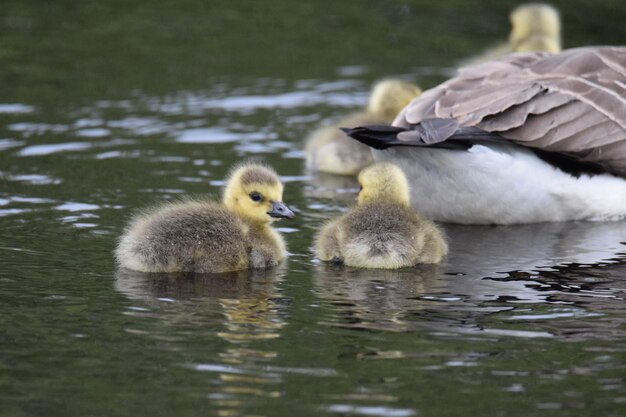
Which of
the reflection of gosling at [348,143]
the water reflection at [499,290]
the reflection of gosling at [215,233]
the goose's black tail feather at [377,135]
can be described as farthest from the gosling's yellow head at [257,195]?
the reflection of gosling at [348,143]

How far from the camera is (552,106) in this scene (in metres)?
7.97

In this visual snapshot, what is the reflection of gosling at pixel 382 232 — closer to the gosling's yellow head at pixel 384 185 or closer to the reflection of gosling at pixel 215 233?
the gosling's yellow head at pixel 384 185

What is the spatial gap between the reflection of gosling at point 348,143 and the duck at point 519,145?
5.01 ft

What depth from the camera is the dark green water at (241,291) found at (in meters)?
5.00

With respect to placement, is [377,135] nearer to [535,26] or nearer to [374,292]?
[374,292]

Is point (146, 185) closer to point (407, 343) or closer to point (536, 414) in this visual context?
point (407, 343)

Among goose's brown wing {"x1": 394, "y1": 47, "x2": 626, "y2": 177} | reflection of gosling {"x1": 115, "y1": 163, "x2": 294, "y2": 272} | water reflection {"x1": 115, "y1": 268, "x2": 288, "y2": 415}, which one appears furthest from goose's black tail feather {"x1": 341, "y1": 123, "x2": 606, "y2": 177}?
water reflection {"x1": 115, "y1": 268, "x2": 288, "y2": 415}

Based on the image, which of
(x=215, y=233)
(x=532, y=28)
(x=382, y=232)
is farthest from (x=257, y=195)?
(x=532, y=28)

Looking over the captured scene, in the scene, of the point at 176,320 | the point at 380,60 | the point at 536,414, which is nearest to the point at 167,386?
the point at 176,320

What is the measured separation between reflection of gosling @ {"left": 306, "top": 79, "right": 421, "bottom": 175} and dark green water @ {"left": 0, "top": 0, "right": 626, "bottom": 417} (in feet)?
0.66

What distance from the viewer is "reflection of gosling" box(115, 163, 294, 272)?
673 centimetres

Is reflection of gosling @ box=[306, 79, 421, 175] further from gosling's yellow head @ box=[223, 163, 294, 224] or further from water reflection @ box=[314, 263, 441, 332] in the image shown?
water reflection @ box=[314, 263, 441, 332]

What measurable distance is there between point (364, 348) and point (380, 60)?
851cm

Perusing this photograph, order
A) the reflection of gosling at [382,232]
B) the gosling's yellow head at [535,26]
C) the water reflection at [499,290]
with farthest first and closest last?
the gosling's yellow head at [535,26]
the reflection of gosling at [382,232]
the water reflection at [499,290]
